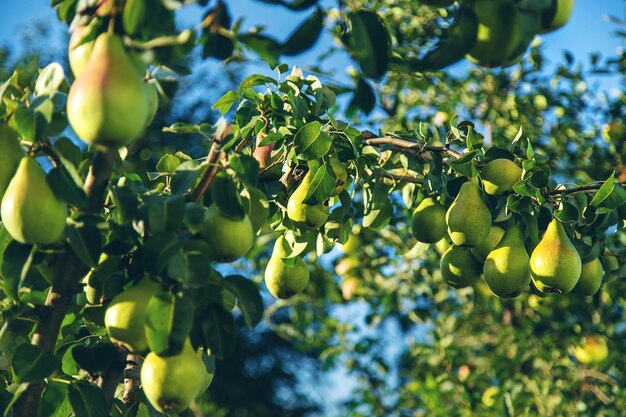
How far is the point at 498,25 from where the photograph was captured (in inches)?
41.0

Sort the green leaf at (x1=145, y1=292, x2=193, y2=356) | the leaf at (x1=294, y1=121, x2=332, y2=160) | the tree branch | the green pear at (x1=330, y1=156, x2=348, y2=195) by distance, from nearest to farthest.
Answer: the green leaf at (x1=145, y1=292, x2=193, y2=356) < the tree branch < the leaf at (x1=294, y1=121, x2=332, y2=160) < the green pear at (x1=330, y1=156, x2=348, y2=195)

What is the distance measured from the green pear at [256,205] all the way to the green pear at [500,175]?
48 cm

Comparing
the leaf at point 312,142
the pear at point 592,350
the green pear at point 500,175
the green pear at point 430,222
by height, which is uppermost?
the leaf at point 312,142

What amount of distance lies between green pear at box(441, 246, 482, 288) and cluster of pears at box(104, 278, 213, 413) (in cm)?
71

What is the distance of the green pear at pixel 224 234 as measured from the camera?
128cm

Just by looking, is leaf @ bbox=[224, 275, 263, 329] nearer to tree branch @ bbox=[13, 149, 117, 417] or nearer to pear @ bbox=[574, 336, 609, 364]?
tree branch @ bbox=[13, 149, 117, 417]

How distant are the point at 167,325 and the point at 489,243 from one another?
2.64 ft

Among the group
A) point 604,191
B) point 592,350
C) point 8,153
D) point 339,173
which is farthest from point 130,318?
point 592,350

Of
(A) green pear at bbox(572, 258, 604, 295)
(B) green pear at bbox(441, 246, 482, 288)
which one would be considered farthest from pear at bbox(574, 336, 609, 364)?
(B) green pear at bbox(441, 246, 482, 288)

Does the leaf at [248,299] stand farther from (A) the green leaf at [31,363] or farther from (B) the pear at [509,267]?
(B) the pear at [509,267]

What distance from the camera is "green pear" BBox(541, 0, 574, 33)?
43.5 inches

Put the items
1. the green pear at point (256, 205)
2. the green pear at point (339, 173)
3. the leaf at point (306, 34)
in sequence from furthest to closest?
the green pear at point (339, 173)
the green pear at point (256, 205)
the leaf at point (306, 34)

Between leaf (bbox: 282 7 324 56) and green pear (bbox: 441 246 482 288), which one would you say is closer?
leaf (bbox: 282 7 324 56)

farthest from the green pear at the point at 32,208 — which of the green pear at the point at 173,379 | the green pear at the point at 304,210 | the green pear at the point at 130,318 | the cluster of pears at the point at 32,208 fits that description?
the green pear at the point at 304,210
